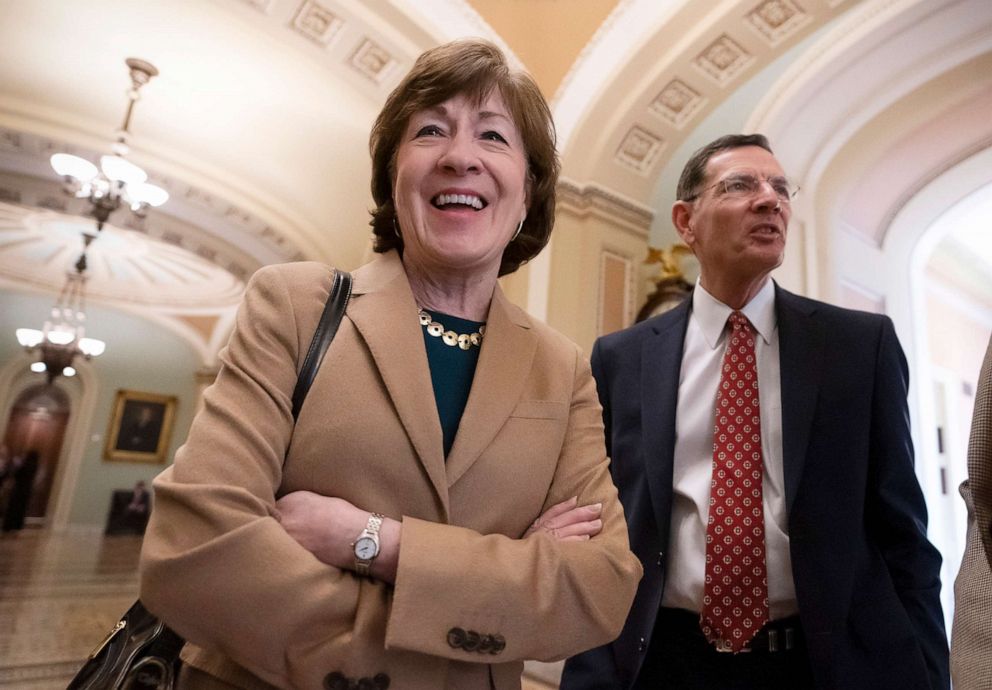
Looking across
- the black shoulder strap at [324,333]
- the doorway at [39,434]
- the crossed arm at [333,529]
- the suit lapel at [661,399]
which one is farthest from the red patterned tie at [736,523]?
the doorway at [39,434]

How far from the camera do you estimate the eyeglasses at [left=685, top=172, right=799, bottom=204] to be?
5.75 ft

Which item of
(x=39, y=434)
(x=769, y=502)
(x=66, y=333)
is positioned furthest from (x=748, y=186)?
(x=39, y=434)

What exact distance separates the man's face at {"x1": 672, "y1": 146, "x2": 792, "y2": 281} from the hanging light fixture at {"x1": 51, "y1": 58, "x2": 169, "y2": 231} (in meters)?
5.46

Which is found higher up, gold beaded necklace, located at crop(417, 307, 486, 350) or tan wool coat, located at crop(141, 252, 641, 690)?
gold beaded necklace, located at crop(417, 307, 486, 350)

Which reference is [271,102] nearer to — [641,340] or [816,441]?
[641,340]

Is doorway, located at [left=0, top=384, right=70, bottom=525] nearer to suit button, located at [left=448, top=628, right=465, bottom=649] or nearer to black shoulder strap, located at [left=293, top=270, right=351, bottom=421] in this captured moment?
black shoulder strap, located at [left=293, top=270, right=351, bottom=421]

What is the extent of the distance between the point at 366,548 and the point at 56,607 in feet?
20.0

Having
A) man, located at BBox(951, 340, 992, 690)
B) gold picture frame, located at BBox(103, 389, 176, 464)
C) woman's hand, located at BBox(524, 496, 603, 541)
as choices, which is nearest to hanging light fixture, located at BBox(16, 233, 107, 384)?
gold picture frame, located at BBox(103, 389, 176, 464)

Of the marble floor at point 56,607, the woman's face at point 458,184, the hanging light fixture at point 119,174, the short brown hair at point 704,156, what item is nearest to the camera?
the woman's face at point 458,184

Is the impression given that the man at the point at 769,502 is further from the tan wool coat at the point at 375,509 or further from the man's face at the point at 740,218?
the tan wool coat at the point at 375,509

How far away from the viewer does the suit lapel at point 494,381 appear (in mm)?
997

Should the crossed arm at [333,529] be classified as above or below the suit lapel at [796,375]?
below

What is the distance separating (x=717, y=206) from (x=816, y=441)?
72cm

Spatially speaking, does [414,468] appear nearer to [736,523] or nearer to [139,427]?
[736,523]
